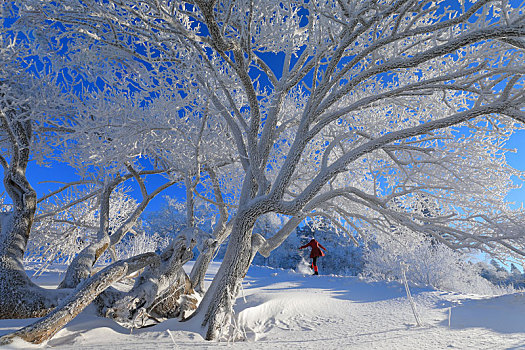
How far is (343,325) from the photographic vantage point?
4.95 meters

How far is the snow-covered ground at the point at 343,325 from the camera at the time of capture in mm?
3568

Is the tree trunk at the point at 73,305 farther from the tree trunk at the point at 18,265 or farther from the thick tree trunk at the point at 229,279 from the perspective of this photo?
the tree trunk at the point at 18,265

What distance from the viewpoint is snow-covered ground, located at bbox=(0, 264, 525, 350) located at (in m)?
3.57

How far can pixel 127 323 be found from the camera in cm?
438

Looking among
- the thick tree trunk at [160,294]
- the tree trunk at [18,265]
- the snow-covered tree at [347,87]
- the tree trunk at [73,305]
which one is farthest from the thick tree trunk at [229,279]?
the tree trunk at [18,265]

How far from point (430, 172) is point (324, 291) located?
448 centimetres

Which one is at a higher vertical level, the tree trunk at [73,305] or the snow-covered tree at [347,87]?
the snow-covered tree at [347,87]

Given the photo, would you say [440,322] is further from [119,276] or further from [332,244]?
[332,244]

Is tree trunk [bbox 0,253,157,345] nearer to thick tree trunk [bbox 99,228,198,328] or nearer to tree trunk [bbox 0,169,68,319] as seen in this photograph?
thick tree trunk [bbox 99,228,198,328]

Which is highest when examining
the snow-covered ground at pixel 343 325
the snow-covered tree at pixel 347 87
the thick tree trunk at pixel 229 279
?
the snow-covered tree at pixel 347 87

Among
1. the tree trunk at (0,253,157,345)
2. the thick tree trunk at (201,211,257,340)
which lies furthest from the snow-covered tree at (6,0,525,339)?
the tree trunk at (0,253,157,345)

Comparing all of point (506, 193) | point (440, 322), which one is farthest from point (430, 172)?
point (440, 322)

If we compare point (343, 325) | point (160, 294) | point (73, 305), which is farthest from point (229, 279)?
point (343, 325)

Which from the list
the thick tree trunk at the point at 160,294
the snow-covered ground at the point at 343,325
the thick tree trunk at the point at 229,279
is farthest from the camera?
the thick tree trunk at the point at 160,294
